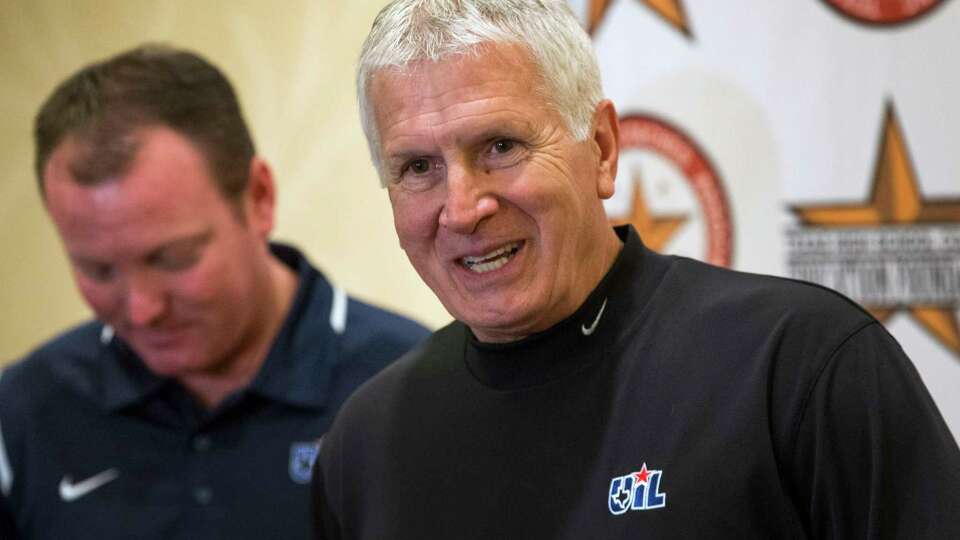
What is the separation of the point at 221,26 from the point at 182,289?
1.17 meters

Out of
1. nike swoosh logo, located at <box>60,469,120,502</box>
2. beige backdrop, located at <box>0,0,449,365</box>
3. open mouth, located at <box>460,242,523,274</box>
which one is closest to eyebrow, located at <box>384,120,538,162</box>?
open mouth, located at <box>460,242,523,274</box>

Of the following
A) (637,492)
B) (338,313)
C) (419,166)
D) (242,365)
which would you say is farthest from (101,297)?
(637,492)

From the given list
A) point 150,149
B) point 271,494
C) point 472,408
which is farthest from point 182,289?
point 472,408

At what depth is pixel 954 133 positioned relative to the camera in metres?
2.15

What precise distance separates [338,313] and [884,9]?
107cm

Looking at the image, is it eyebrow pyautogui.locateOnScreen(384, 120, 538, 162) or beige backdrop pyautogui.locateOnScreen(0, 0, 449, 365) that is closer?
eyebrow pyautogui.locateOnScreen(384, 120, 538, 162)

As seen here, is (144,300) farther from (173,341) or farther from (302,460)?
(302,460)

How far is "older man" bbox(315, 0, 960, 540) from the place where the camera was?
1156 millimetres

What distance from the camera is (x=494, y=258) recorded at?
4.36 ft

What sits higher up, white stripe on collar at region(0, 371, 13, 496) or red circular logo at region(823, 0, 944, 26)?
red circular logo at region(823, 0, 944, 26)

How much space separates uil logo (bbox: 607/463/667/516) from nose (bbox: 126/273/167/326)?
3.04 feet

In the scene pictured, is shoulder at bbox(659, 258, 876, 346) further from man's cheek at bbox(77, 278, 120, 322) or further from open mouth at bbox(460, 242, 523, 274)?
man's cheek at bbox(77, 278, 120, 322)

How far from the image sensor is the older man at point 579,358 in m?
1.16

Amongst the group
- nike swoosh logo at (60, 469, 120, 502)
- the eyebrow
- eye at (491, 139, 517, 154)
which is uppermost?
the eyebrow
